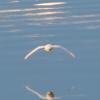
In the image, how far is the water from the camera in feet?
44.3

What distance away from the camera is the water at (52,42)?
1352 cm

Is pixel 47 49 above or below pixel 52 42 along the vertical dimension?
above

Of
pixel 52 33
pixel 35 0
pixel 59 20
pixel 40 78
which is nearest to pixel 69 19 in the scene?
pixel 59 20

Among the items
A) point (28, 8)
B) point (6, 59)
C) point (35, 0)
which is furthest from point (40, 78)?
point (35, 0)

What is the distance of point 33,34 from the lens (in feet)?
56.4

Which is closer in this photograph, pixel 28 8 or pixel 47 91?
pixel 47 91

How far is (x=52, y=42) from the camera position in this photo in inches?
643

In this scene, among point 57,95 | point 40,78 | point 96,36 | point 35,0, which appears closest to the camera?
point 57,95

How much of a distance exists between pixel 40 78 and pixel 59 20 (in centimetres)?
462

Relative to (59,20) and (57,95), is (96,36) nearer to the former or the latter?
(59,20)

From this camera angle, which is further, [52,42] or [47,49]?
[52,42]

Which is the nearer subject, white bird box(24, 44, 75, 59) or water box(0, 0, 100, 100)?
water box(0, 0, 100, 100)

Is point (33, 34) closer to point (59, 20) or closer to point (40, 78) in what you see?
point (59, 20)

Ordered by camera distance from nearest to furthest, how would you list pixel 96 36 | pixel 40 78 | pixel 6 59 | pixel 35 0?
pixel 40 78 < pixel 6 59 < pixel 96 36 < pixel 35 0
